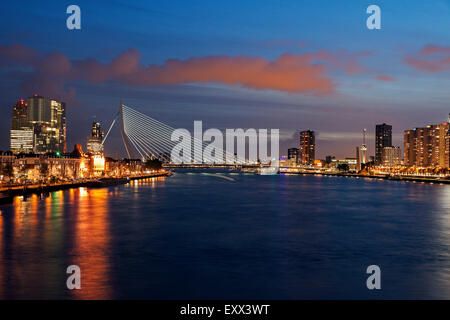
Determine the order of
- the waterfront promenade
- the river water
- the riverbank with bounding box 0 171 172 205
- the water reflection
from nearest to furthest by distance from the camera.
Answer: the water reflection < the river water < the riverbank with bounding box 0 171 172 205 < the waterfront promenade

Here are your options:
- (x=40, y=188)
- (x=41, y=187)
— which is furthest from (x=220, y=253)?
(x=41, y=187)

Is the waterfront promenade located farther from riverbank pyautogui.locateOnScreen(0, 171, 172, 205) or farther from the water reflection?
the water reflection

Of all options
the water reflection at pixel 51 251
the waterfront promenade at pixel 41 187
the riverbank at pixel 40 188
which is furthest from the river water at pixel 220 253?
the waterfront promenade at pixel 41 187

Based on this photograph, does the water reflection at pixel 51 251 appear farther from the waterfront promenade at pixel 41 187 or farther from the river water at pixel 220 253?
the waterfront promenade at pixel 41 187

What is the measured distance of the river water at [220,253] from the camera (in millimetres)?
15961

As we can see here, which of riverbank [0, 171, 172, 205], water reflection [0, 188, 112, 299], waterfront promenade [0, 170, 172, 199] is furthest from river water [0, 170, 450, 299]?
waterfront promenade [0, 170, 172, 199]

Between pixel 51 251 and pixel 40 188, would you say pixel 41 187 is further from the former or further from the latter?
pixel 51 251

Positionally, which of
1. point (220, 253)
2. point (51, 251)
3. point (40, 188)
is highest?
point (40, 188)

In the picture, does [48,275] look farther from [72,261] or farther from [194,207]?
[194,207]

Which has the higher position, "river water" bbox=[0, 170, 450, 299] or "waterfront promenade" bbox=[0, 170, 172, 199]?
"waterfront promenade" bbox=[0, 170, 172, 199]

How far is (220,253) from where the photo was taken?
22562 mm

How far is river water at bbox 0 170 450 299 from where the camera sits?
628 inches
